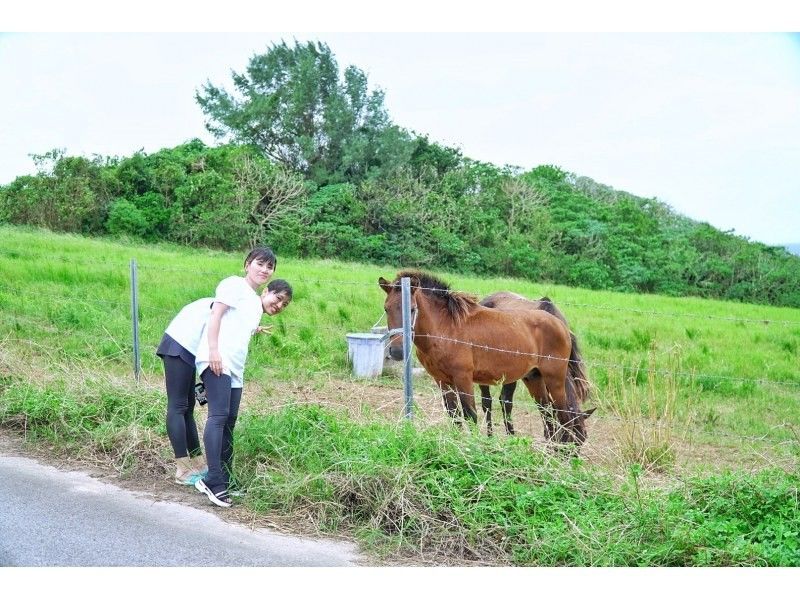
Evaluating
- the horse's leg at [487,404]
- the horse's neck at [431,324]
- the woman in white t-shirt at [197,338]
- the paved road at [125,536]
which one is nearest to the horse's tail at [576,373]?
the horse's leg at [487,404]

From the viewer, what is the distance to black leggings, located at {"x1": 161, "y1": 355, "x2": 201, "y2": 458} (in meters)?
4.07

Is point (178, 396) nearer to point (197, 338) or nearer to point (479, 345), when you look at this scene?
point (197, 338)

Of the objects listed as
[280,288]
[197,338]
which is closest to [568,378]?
[280,288]

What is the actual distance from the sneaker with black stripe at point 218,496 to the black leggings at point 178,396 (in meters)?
0.26

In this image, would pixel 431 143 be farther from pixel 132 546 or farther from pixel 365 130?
pixel 132 546

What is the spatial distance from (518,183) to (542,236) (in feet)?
4.48

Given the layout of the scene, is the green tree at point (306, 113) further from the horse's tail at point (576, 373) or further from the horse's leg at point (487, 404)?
the horse's leg at point (487, 404)

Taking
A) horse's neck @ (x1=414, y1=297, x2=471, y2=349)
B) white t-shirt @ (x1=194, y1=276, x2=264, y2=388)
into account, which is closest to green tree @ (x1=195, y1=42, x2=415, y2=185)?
horse's neck @ (x1=414, y1=297, x2=471, y2=349)

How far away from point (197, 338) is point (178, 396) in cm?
33

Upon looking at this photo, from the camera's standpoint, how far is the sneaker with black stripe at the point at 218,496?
3.93 meters

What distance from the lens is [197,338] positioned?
4.02 meters

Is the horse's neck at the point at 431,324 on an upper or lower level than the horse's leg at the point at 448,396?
upper

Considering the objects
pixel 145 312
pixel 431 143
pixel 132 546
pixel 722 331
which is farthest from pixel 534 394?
pixel 431 143

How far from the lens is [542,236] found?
15016mm
